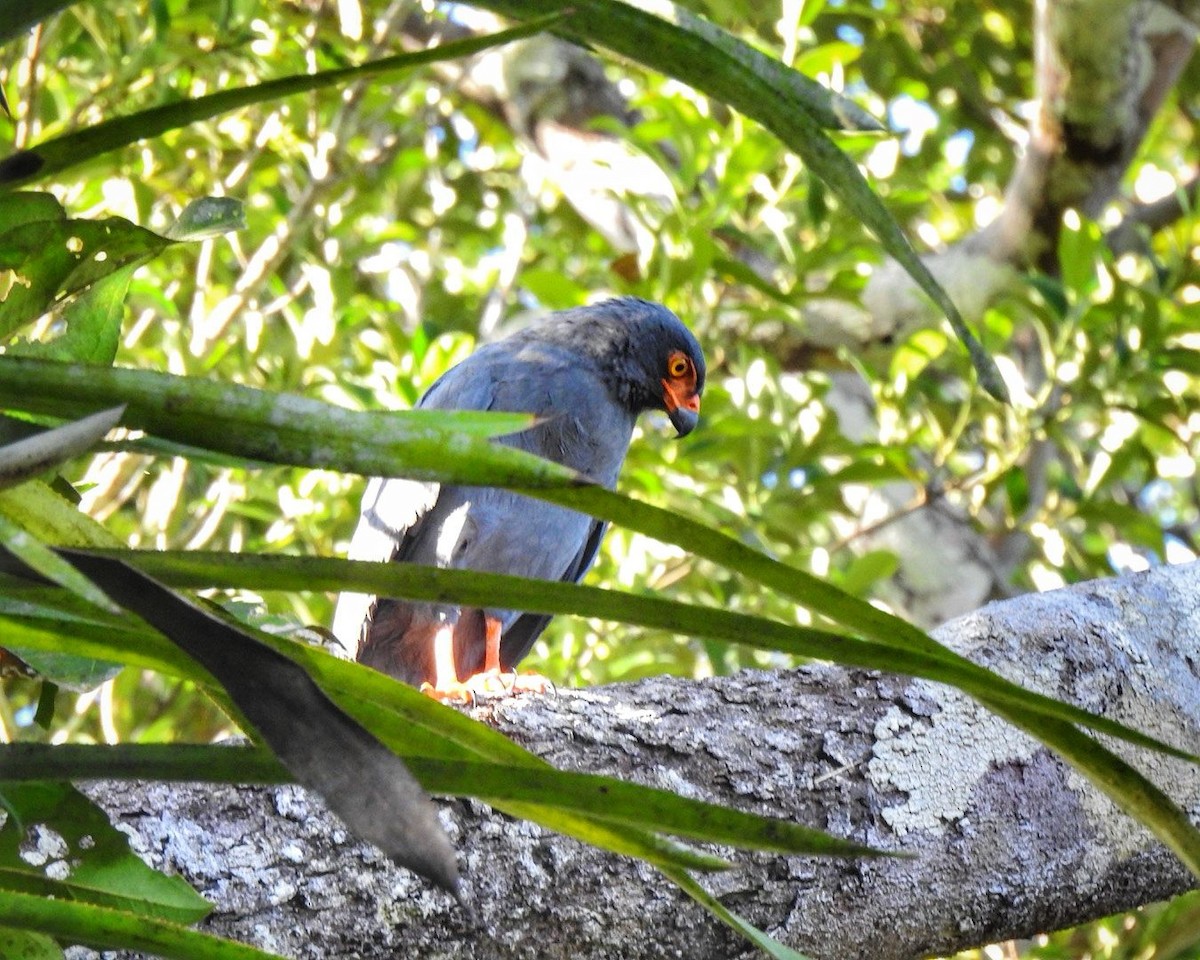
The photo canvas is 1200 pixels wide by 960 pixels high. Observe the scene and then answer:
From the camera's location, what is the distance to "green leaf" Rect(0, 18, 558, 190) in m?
1.28

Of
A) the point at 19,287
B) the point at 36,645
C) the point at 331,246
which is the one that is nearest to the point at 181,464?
the point at 331,246

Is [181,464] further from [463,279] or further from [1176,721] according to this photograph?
[463,279]

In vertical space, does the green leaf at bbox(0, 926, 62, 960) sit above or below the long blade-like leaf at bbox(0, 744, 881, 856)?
below

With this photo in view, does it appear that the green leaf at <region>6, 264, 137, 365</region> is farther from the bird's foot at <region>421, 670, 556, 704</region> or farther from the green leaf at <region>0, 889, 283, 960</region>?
the bird's foot at <region>421, 670, 556, 704</region>

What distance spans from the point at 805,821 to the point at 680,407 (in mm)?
2769

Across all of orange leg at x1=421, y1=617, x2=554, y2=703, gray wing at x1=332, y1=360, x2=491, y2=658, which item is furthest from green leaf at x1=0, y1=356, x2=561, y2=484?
gray wing at x1=332, y1=360, x2=491, y2=658

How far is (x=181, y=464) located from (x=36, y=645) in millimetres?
2497

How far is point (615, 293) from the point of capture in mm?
5422

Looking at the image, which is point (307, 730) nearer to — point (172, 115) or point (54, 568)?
point (54, 568)

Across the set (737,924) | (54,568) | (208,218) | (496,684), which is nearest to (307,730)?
(54,568)

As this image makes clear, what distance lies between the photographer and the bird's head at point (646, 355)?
4492mm

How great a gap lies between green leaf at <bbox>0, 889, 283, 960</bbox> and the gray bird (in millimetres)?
2581

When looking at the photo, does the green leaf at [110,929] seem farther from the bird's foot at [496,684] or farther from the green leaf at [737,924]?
the bird's foot at [496,684]

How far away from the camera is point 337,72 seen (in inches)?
51.4
